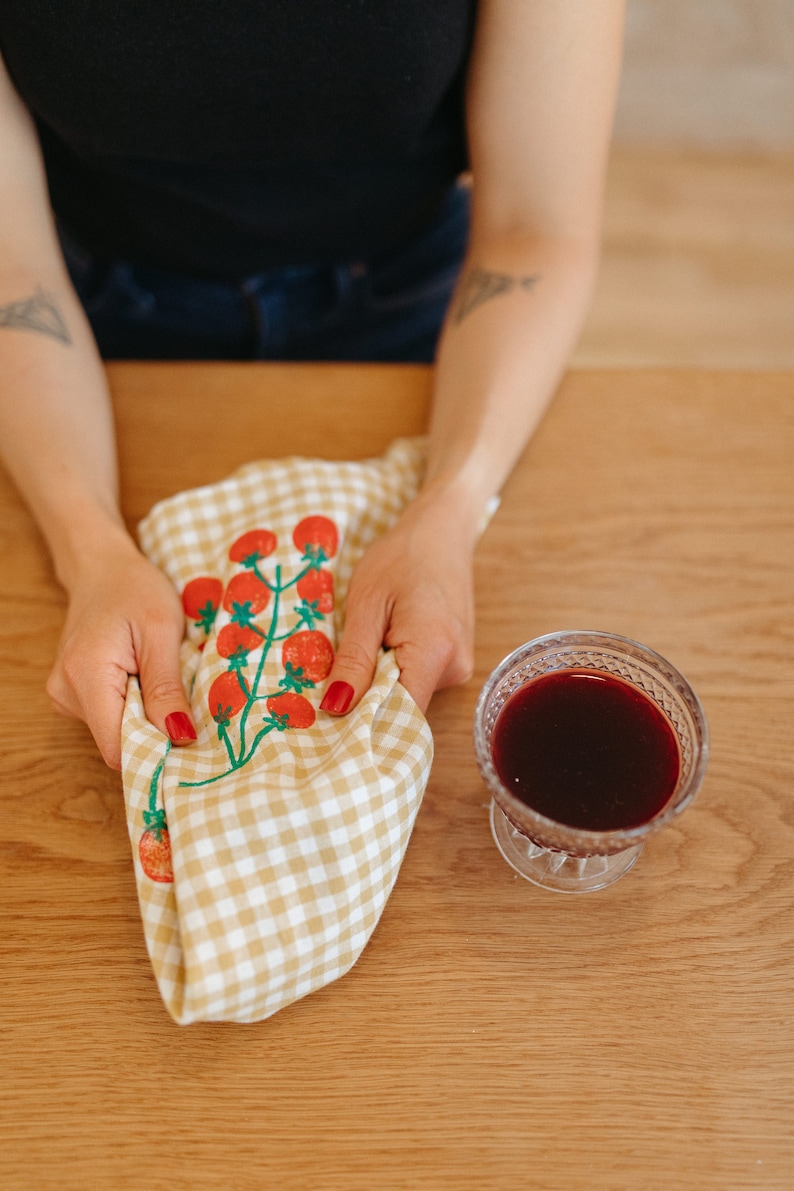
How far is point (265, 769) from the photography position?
2.18ft

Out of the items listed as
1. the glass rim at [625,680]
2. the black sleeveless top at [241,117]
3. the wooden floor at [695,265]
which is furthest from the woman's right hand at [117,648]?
the wooden floor at [695,265]

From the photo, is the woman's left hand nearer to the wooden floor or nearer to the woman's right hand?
the woman's right hand

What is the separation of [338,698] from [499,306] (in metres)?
0.50

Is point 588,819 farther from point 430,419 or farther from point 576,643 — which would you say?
point 430,419

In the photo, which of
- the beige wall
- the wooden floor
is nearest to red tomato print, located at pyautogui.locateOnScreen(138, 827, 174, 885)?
the wooden floor

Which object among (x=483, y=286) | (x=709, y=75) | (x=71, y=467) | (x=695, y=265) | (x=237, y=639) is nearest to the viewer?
(x=237, y=639)

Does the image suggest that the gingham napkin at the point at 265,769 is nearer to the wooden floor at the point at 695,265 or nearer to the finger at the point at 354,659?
the finger at the point at 354,659

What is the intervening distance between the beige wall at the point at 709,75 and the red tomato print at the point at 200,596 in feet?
7.39

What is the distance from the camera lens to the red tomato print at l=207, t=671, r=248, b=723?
71cm

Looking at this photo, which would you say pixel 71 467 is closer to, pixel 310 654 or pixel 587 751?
pixel 310 654

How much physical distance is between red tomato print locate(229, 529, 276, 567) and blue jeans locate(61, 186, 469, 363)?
1.60ft

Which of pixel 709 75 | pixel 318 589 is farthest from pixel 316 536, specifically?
pixel 709 75

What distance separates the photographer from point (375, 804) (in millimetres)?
642

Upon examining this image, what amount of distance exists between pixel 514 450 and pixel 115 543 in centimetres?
40
